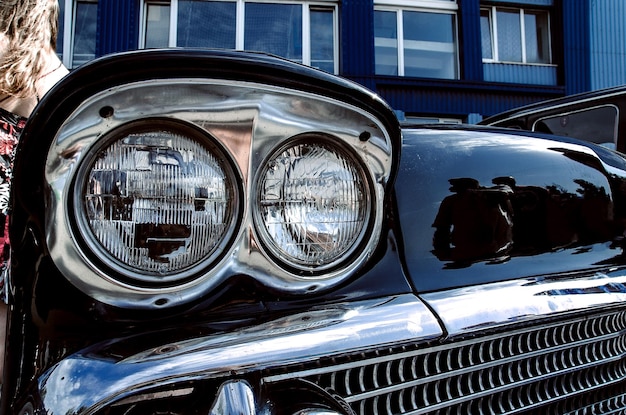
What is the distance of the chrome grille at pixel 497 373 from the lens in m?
0.90

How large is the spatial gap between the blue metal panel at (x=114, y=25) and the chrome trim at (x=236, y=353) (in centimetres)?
1046

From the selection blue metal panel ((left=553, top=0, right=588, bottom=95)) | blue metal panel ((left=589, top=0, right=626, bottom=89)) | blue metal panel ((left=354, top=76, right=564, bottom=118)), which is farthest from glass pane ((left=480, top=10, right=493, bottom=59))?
blue metal panel ((left=589, top=0, right=626, bottom=89))

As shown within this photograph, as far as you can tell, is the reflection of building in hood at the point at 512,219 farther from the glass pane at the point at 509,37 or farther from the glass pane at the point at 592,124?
the glass pane at the point at 509,37

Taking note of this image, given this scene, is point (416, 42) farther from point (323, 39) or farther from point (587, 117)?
point (587, 117)

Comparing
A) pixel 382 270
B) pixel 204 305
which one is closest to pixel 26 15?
pixel 204 305

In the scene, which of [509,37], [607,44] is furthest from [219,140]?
[607,44]

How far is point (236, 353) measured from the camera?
754 mm

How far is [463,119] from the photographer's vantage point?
11.1m

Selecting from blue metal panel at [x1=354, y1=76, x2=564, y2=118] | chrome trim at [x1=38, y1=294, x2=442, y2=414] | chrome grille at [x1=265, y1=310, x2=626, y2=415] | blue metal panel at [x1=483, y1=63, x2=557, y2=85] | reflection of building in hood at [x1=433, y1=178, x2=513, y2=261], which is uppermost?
blue metal panel at [x1=483, y1=63, x2=557, y2=85]

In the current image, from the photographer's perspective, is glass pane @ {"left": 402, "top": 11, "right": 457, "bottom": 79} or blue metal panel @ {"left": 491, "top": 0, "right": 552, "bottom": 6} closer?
glass pane @ {"left": 402, "top": 11, "right": 457, "bottom": 79}

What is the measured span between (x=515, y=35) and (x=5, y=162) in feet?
41.3

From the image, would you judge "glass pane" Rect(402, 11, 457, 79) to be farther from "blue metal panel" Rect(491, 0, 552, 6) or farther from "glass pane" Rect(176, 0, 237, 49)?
"glass pane" Rect(176, 0, 237, 49)

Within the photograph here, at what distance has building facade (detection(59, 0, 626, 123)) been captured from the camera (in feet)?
34.1

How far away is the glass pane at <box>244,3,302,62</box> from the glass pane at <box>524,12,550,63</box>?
5.49 meters
